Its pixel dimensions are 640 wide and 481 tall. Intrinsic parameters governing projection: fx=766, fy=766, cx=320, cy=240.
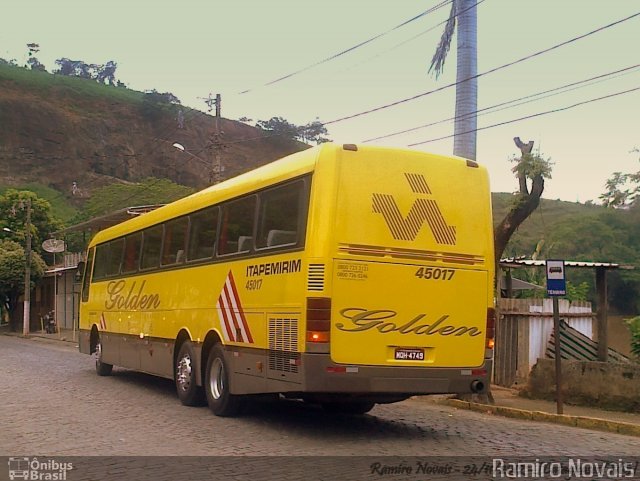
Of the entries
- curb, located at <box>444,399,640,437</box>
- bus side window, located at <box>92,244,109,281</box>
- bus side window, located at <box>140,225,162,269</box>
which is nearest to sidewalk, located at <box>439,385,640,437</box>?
curb, located at <box>444,399,640,437</box>

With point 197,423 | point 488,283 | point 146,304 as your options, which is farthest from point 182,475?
point 146,304

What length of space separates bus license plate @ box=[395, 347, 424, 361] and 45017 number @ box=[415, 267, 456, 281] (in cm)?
90

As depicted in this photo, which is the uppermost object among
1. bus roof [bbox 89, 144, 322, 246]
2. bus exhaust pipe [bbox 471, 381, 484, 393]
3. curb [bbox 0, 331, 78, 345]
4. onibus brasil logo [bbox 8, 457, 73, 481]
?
bus roof [bbox 89, 144, 322, 246]

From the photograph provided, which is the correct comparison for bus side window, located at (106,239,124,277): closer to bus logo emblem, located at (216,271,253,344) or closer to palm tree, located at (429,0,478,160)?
bus logo emblem, located at (216,271,253,344)

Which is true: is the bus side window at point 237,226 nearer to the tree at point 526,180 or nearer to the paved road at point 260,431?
the paved road at point 260,431

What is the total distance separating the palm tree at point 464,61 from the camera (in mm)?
17141

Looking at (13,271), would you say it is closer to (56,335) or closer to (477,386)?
(56,335)

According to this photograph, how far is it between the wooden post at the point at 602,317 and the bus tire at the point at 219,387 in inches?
320

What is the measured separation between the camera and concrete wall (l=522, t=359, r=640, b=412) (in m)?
13.0

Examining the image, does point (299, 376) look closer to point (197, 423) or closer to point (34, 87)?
point (197, 423)

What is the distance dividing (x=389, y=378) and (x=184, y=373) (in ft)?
14.8

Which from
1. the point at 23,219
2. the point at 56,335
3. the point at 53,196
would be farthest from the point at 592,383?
the point at 53,196

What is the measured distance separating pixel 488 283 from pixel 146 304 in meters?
7.27

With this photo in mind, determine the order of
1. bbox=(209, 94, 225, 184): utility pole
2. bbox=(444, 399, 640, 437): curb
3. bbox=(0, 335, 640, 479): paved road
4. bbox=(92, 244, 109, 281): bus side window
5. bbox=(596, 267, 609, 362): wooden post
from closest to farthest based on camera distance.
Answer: bbox=(0, 335, 640, 479): paved road < bbox=(444, 399, 640, 437): curb < bbox=(596, 267, 609, 362): wooden post < bbox=(92, 244, 109, 281): bus side window < bbox=(209, 94, 225, 184): utility pole
